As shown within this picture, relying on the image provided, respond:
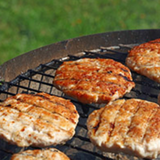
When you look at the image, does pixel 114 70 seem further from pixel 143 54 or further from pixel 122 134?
pixel 122 134

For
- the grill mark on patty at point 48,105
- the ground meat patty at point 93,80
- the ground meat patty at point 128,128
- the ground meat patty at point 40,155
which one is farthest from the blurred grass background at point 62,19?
the ground meat patty at point 40,155

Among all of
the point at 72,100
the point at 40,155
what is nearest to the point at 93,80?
the point at 72,100

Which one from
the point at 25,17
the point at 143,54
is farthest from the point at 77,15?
the point at 143,54

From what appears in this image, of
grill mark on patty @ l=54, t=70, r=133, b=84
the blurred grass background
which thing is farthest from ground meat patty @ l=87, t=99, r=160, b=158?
the blurred grass background

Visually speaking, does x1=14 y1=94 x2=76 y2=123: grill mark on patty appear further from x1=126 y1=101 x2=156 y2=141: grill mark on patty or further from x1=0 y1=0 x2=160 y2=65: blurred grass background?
x1=0 y1=0 x2=160 y2=65: blurred grass background

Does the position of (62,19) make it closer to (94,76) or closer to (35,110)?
(94,76)

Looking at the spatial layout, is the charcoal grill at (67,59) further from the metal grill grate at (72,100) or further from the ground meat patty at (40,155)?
the ground meat patty at (40,155)

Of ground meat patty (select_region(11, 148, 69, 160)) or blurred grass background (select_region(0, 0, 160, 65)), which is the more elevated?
blurred grass background (select_region(0, 0, 160, 65))
